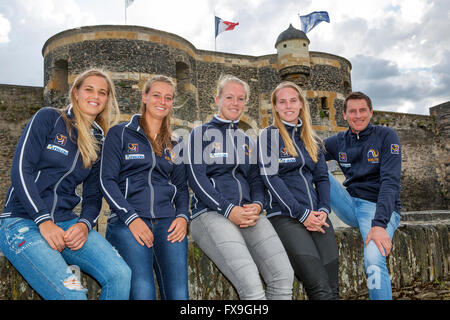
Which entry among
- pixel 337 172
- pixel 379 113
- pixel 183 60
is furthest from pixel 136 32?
pixel 379 113

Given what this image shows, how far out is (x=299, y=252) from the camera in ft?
8.17

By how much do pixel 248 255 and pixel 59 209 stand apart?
122 centimetres

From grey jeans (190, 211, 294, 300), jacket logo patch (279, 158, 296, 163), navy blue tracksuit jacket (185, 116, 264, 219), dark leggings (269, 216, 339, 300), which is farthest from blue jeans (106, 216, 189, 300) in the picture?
jacket logo patch (279, 158, 296, 163)

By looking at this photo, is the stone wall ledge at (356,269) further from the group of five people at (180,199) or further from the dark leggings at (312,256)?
the dark leggings at (312,256)

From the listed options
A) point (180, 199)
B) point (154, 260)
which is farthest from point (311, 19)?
point (154, 260)

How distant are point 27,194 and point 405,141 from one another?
21.6 m

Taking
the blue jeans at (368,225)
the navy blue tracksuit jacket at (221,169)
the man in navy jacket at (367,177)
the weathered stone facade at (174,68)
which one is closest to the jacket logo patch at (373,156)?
the man in navy jacket at (367,177)

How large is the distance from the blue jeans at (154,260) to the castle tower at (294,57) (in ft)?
47.2

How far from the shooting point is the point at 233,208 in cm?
252

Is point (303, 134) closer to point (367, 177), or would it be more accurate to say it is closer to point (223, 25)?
point (367, 177)

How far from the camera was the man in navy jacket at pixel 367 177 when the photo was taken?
2.83 meters

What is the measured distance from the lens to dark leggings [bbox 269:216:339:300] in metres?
2.40

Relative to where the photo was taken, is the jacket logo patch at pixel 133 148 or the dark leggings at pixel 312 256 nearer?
the dark leggings at pixel 312 256

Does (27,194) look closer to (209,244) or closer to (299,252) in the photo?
(209,244)
